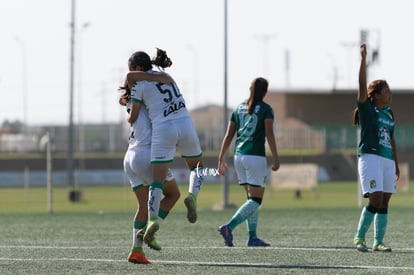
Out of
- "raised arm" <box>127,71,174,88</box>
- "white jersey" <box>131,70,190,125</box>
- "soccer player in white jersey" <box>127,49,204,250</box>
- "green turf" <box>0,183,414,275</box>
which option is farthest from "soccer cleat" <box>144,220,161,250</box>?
"raised arm" <box>127,71,174,88</box>

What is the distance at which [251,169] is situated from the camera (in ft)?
45.8

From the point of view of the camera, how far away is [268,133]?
13.8 m

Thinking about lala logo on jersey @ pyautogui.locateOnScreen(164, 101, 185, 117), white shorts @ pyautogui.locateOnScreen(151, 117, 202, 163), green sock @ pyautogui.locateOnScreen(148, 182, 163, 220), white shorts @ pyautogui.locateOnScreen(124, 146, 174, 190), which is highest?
lala logo on jersey @ pyautogui.locateOnScreen(164, 101, 185, 117)

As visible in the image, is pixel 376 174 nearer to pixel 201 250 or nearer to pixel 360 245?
pixel 360 245

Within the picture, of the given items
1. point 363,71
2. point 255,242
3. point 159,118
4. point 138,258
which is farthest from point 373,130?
point 138,258

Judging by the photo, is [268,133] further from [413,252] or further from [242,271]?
[242,271]

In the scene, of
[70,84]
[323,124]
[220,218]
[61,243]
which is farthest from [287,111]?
[61,243]

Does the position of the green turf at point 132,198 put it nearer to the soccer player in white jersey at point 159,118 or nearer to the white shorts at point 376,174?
the white shorts at point 376,174

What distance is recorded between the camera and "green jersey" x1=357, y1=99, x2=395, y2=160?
12938mm

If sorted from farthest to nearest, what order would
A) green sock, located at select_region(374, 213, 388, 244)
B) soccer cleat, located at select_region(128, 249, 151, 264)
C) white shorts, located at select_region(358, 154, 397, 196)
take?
green sock, located at select_region(374, 213, 388, 244), white shorts, located at select_region(358, 154, 397, 196), soccer cleat, located at select_region(128, 249, 151, 264)

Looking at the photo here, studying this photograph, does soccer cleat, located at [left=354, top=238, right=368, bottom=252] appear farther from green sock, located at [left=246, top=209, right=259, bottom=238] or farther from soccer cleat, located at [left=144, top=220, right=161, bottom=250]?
soccer cleat, located at [left=144, top=220, right=161, bottom=250]

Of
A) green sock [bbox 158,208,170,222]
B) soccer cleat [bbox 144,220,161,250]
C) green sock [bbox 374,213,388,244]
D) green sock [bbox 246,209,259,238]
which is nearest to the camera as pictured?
soccer cleat [bbox 144,220,161,250]

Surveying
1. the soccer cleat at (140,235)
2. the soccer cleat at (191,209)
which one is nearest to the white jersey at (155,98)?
the soccer cleat at (191,209)

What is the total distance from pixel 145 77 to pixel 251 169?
9.50 ft
